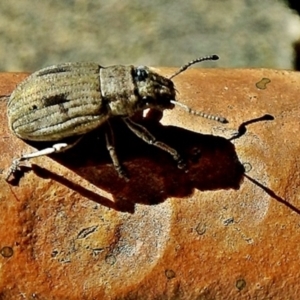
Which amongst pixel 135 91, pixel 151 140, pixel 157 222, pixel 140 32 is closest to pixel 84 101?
pixel 135 91

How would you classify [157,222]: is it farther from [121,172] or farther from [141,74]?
[141,74]

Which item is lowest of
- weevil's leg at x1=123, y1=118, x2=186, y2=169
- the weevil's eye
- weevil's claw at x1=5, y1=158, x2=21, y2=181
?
weevil's leg at x1=123, y1=118, x2=186, y2=169

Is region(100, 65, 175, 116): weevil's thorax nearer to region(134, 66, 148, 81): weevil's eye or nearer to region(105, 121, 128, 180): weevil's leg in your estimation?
region(134, 66, 148, 81): weevil's eye

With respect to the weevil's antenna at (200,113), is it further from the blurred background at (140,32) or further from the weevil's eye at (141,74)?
the blurred background at (140,32)

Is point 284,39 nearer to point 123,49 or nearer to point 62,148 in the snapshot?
point 123,49

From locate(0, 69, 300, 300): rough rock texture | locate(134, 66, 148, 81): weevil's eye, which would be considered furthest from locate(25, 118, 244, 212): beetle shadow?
locate(134, 66, 148, 81): weevil's eye

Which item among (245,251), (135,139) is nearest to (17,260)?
(135,139)
